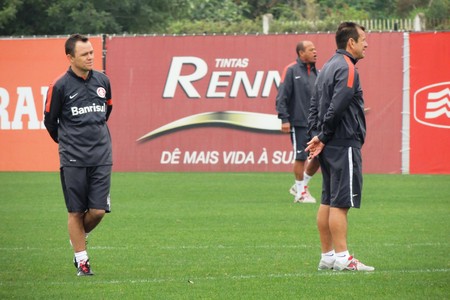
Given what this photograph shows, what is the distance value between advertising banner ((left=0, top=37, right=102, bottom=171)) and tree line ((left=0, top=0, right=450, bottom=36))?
1033 cm

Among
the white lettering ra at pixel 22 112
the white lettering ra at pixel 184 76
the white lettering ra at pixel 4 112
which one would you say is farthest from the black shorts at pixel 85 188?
the white lettering ra at pixel 4 112

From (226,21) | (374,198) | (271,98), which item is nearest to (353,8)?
(226,21)

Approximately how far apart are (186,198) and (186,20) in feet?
84.3

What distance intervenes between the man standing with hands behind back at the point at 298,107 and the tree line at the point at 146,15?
61.6 feet

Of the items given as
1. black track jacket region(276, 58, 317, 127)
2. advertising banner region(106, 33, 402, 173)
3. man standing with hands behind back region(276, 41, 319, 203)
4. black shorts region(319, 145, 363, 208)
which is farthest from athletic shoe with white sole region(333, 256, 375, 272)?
advertising banner region(106, 33, 402, 173)

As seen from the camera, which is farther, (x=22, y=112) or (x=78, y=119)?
(x=22, y=112)

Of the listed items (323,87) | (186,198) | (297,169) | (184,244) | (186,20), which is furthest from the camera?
(186,20)

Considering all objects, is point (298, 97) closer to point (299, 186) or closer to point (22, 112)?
point (299, 186)

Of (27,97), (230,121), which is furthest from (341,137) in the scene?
(27,97)

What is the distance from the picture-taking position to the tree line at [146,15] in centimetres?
3619

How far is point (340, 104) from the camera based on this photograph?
1023cm

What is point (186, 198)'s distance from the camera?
61.5ft

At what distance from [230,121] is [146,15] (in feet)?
47.9

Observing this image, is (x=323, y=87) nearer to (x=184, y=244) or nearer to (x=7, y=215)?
(x=184, y=244)
